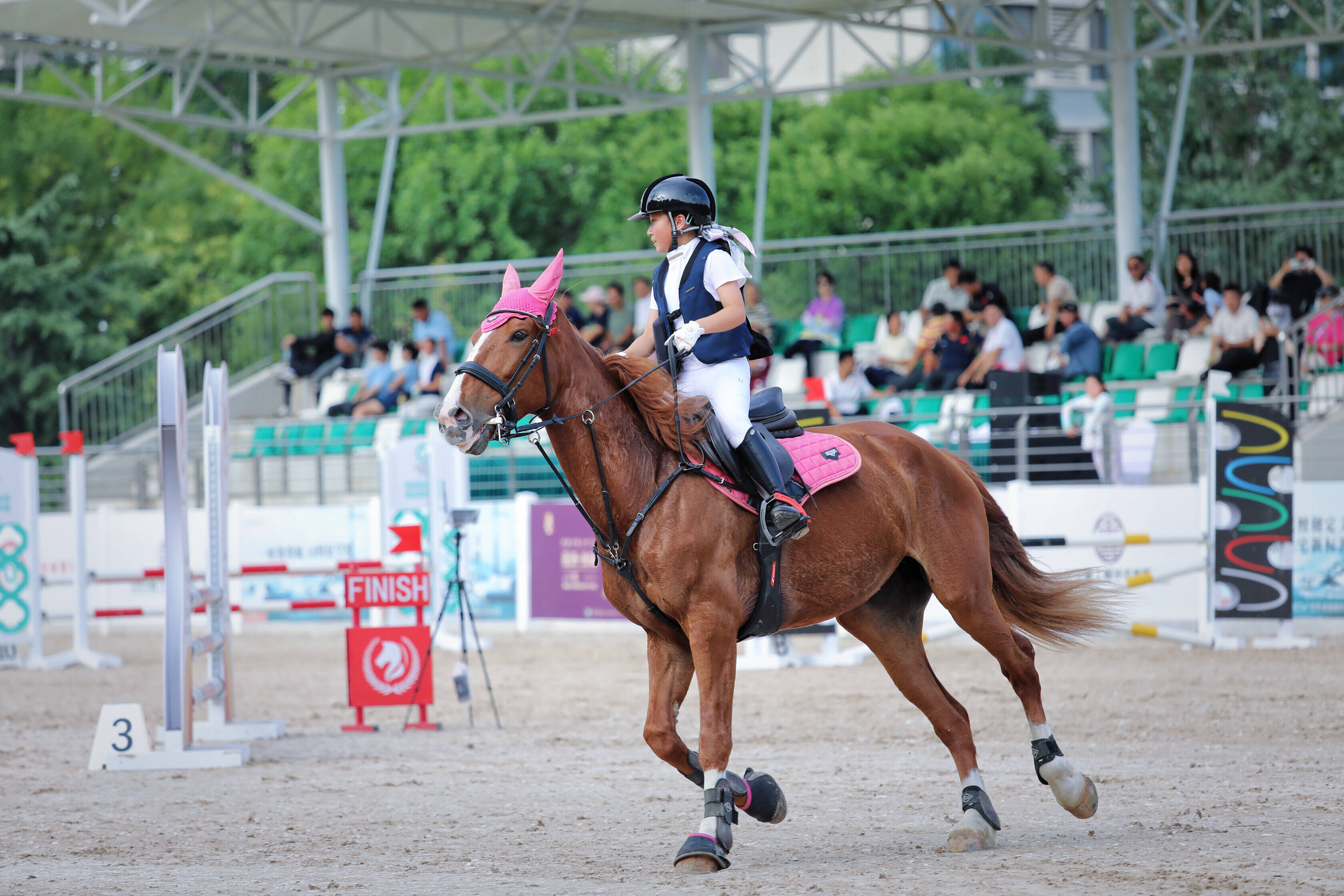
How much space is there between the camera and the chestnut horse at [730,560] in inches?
197

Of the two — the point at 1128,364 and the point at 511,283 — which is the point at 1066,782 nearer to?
the point at 511,283

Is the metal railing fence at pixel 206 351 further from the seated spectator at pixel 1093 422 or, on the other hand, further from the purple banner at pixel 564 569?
the seated spectator at pixel 1093 422

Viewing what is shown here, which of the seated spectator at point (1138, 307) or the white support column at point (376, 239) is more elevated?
the white support column at point (376, 239)

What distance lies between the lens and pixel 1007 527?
6.18 metres

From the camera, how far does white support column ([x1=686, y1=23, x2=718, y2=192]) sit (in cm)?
2019

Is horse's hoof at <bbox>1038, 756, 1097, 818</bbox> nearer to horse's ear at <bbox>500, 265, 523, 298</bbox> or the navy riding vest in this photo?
the navy riding vest

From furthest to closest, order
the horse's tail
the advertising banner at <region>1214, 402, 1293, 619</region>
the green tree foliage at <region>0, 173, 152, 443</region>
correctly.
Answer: the green tree foliage at <region>0, 173, 152, 443</region> → the advertising banner at <region>1214, 402, 1293, 619</region> → the horse's tail

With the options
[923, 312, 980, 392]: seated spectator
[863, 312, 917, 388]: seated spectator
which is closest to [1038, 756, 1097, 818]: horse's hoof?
[923, 312, 980, 392]: seated spectator

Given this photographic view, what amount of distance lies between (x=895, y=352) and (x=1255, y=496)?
6.67 meters

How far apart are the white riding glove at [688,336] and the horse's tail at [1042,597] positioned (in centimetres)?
152

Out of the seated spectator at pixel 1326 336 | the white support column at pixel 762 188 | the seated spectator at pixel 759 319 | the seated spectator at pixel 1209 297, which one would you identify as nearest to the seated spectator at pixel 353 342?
the white support column at pixel 762 188

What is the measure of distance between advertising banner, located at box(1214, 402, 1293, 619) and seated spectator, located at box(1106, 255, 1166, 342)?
5.57m

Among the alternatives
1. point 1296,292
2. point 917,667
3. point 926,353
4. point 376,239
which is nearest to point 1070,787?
point 917,667

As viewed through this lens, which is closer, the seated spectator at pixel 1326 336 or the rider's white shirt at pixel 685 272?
the rider's white shirt at pixel 685 272
